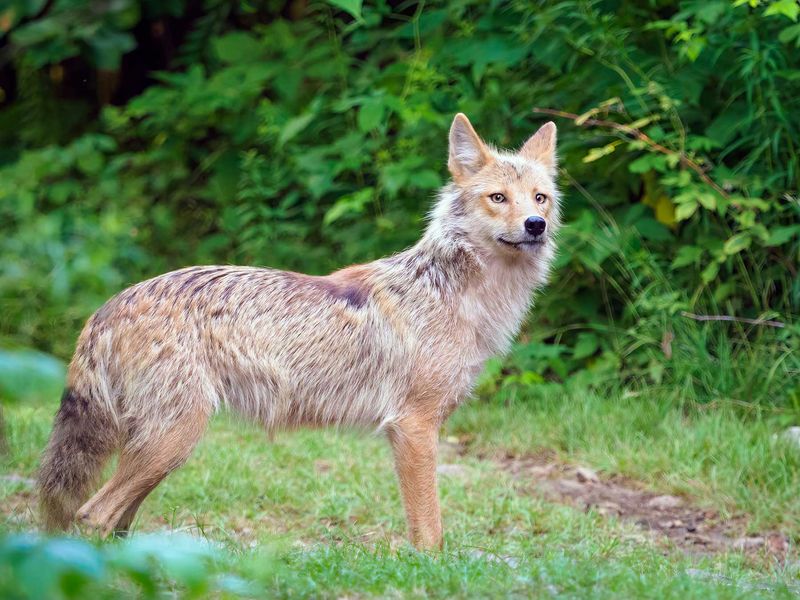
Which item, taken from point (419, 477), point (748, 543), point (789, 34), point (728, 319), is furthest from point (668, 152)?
point (419, 477)

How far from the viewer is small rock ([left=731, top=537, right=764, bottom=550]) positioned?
5.60 meters

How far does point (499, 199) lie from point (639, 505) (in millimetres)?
2305

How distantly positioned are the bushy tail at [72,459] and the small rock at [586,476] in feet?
10.8

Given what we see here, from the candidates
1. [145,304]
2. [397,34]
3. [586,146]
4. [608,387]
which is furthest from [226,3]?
[145,304]

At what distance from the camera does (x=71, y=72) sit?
12383 millimetres

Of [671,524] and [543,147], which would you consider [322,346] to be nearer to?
[543,147]

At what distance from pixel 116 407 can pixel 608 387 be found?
4.45 meters

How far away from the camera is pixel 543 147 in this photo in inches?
227

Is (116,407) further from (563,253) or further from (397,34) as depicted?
(397,34)

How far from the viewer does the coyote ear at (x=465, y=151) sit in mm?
5430

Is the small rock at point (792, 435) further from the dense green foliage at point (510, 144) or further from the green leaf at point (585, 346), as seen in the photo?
the green leaf at point (585, 346)

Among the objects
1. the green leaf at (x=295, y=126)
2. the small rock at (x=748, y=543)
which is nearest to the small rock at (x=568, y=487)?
the small rock at (x=748, y=543)

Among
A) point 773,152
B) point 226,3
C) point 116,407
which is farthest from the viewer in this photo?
point 226,3

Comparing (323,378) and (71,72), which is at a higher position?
(71,72)
